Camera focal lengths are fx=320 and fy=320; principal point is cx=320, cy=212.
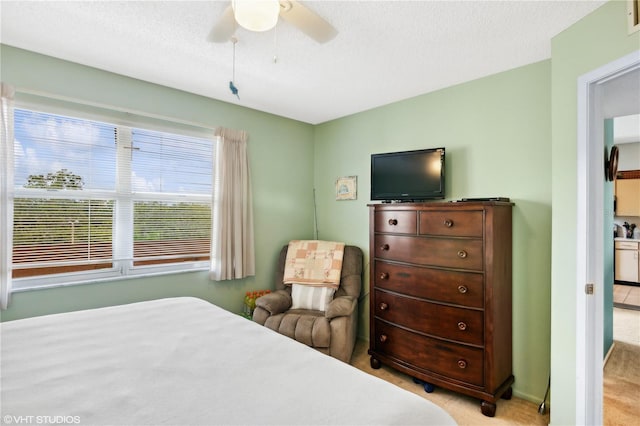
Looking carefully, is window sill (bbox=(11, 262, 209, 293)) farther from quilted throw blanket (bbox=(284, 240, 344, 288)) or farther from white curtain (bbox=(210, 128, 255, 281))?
quilted throw blanket (bbox=(284, 240, 344, 288))

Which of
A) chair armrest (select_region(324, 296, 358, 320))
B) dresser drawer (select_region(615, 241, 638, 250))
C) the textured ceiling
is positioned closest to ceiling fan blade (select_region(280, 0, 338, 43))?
the textured ceiling

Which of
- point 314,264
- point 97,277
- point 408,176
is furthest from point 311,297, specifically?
→ point 97,277

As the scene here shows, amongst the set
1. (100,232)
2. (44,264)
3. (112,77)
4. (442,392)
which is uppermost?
(112,77)

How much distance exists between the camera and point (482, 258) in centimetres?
225

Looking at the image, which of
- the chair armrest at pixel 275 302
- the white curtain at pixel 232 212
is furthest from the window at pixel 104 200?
the chair armrest at pixel 275 302

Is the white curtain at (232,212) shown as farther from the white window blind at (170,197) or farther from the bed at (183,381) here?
the bed at (183,381)

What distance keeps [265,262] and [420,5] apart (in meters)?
2.79

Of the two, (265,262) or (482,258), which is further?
(265,262)

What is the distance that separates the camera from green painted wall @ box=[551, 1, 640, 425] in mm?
1845

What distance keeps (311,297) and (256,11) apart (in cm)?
259

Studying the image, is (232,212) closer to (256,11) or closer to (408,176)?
(408,176)

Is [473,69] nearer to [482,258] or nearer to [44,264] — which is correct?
[482,258]

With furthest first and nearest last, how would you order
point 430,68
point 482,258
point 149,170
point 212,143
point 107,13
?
1. point 212,143
2. point 149,170
3. point 430,68
4. point 482,258
5. point 107,13

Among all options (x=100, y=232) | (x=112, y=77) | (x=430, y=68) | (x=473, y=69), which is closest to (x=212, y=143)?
(x=112, y=77)
